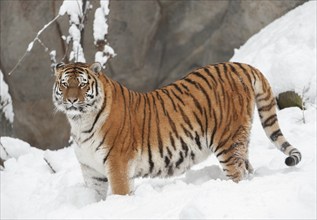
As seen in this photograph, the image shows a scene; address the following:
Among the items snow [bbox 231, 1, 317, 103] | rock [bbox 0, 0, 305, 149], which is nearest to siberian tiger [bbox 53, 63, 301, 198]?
snow [bbox 231, 1, 317, 103]

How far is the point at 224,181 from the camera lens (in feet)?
12.4

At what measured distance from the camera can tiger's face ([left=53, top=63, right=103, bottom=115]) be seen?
444 centimetres

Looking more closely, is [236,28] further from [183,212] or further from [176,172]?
[183,212]

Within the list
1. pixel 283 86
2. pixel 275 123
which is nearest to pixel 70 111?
pixel 275 123

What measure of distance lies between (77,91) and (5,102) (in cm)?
Answer: 366

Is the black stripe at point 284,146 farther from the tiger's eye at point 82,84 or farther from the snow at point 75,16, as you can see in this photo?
the snow at point 75,16

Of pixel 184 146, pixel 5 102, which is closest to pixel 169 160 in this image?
pixel 184 146

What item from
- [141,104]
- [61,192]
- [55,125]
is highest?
[141,104]

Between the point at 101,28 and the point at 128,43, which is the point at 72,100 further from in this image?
the point at 128,43

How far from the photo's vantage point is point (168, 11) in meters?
8.57

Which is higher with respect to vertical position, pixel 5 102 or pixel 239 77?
pixel 239 77

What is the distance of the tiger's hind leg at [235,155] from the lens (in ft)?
15.2

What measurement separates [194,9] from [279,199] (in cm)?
561

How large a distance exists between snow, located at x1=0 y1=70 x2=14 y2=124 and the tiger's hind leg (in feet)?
12.8
